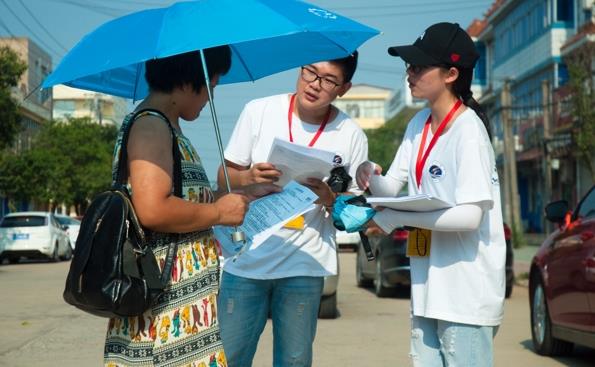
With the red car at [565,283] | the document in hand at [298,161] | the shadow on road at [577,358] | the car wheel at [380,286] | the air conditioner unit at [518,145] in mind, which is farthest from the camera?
the air conditioner unit at [518,145]

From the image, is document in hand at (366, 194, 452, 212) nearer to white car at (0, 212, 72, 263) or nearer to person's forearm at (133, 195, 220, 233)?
person's forearm at (133, 195, 220, 233)

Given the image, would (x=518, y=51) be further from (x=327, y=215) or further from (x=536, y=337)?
(x=327, y=215)

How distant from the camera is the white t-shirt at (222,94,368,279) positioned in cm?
459

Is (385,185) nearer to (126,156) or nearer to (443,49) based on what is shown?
(443,49)

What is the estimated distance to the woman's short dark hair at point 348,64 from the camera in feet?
15.6

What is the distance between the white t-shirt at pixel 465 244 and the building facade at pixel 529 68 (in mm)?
31168

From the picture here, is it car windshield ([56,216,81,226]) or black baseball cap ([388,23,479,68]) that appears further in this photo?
car windshield ([56,216,81,226])

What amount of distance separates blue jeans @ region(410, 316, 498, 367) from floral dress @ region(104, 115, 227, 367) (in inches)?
31.4

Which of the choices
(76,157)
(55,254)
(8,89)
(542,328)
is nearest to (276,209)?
(542,328)

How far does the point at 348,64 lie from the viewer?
4.79 m

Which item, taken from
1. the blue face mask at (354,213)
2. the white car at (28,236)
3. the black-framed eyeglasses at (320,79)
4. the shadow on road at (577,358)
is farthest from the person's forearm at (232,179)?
the white car at (28,236)

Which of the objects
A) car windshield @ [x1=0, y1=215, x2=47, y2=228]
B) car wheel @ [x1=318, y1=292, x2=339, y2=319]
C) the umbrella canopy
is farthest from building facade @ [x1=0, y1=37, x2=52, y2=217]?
the umbrella canopy

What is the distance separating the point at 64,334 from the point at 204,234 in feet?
25.4

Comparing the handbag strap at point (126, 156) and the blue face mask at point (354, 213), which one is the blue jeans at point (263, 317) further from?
the handbag strap at point (126, 156)
